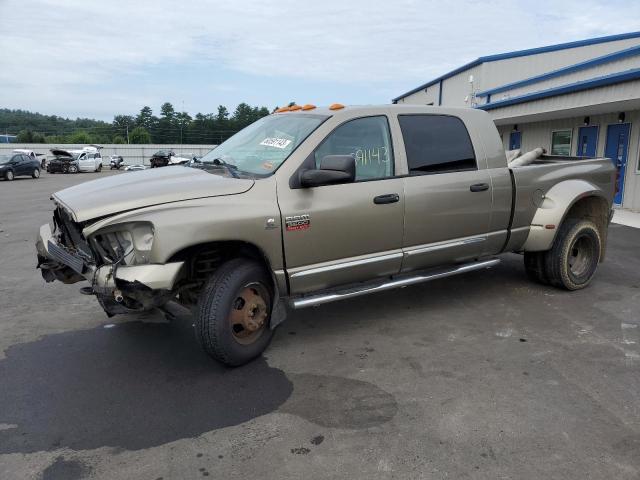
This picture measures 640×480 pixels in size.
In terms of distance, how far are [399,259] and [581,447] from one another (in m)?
2.10

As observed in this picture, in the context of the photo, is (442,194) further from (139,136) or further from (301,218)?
(139,136)

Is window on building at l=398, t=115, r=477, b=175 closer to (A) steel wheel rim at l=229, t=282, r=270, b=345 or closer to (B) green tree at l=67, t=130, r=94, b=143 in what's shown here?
(A) steel wheel rim at l=229, t=282, r=270, b=345

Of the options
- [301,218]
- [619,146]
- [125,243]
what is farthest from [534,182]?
[619,146]

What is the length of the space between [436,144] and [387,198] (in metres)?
0.92

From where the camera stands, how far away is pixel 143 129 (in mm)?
78562

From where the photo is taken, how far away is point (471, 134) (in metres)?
5.14

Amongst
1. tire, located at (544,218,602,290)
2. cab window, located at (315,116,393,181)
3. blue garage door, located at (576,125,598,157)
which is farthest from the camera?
blue garage door, located at (576,125,598,157)

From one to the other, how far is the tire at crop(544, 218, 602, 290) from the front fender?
208 millimetres

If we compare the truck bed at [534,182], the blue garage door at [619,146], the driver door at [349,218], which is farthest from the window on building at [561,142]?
the driver door at [349,218]

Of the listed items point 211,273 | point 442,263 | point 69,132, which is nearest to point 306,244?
point 211,273

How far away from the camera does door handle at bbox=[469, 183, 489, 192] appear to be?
4.92 metres

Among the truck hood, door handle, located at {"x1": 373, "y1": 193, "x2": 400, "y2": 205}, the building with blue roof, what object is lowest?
door handle, located at {"x1": 373, "y1": 193, "x2": 400, "y2": 205}

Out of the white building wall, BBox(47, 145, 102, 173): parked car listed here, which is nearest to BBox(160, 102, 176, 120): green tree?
BBox(47, 145, 102, 173): parked car

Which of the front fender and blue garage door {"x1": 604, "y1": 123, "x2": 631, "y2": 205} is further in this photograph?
blue garage door {"x1": 604, "y1": 123, "x2": 631, "y2": 205}
